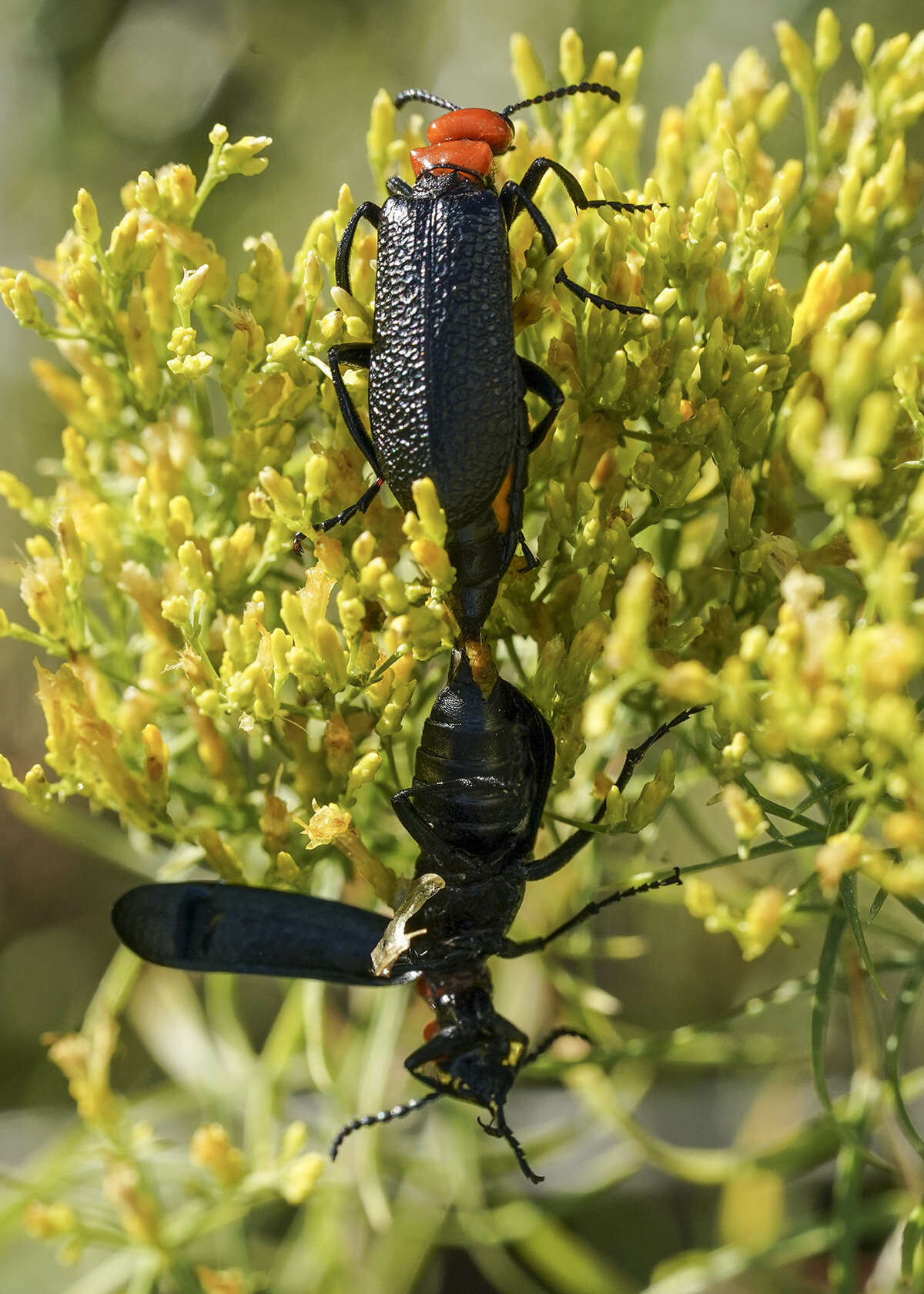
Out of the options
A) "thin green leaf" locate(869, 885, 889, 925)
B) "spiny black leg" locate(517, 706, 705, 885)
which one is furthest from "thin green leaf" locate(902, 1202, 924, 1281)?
"spiny black leg" locate(517, 706, 705, 885)

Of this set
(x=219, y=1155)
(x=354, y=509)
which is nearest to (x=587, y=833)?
(x=354, y=509)

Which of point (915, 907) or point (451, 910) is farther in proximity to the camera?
point (451, 910)

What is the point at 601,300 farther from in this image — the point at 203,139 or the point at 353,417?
the point at 203,139

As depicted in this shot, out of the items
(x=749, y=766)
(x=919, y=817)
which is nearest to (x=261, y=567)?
(x=749, y=766)

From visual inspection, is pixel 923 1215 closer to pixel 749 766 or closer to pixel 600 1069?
pixel 749 766

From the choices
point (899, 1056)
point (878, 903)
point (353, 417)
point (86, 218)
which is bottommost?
point (899, 1056)

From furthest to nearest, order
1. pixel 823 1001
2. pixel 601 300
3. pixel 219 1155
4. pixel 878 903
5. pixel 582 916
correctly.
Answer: pixel 219 1155
pixel 582 916
pixel 823 1001
pixel 601 300
pixel 878 903

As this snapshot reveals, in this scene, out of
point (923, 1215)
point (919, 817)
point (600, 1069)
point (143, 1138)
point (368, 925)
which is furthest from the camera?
point (600, 1069)
